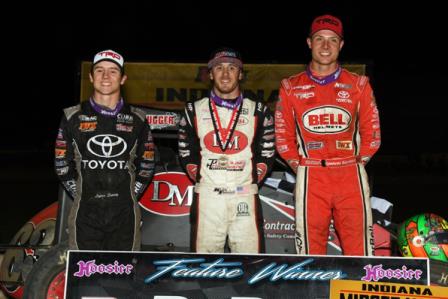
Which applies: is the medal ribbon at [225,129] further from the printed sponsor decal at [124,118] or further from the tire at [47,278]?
the tire at [47,278]

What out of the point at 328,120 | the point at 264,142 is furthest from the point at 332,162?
the point at 264,142

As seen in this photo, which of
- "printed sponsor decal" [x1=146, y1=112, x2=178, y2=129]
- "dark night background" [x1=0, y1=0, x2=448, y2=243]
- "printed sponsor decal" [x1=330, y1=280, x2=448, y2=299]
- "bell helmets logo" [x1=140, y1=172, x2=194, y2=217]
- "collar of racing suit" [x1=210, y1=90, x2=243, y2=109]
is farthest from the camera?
"dark night background" [x1=0, y1=0, x2=448, y2=243]

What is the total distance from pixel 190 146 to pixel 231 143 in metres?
0.30

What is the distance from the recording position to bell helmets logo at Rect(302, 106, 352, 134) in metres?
4.40

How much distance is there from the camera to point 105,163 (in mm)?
4258

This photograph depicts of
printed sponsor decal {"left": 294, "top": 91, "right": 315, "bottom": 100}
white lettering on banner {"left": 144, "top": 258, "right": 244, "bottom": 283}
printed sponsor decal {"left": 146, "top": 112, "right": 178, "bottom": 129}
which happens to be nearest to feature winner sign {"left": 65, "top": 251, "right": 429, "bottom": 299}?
white lettering on banner {"left": 144, "top": 258, "right": 244, "bottom": 283}

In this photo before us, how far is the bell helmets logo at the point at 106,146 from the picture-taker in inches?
168

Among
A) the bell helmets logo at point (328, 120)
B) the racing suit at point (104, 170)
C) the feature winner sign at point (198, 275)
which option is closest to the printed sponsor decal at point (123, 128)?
the racing suit at point (104, 170)

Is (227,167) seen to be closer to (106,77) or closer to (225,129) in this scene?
(225,129)

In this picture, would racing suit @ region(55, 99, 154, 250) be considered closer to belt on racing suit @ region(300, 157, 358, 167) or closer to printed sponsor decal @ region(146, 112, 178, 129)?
printed sponsor decal @ region(146, 112, 178, 129)

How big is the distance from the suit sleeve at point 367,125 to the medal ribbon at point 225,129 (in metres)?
0.84

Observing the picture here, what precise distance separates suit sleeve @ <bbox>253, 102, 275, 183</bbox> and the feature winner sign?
3.76 feet

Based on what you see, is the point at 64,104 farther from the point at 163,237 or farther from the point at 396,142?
the point at 163,237

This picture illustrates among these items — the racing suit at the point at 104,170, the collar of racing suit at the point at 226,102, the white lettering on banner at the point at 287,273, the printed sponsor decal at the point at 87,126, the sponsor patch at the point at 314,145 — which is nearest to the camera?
the white lettering on banner at the point at 287,273
